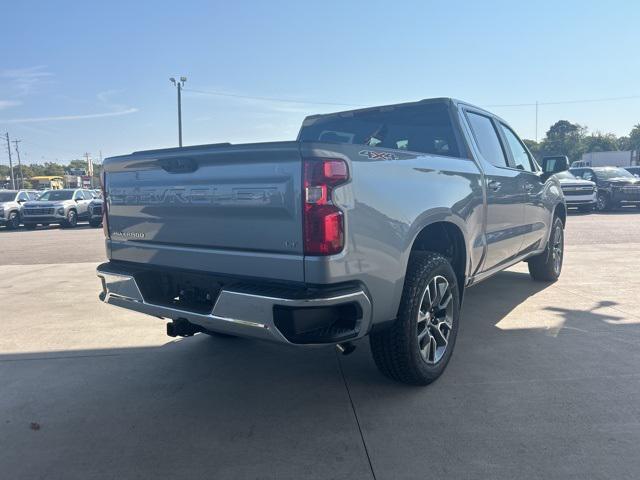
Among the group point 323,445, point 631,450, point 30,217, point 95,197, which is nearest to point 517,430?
point 631,450

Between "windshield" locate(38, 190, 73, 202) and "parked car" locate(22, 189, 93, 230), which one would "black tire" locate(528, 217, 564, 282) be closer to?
"parked car" locate(22, 189, 93, 230)

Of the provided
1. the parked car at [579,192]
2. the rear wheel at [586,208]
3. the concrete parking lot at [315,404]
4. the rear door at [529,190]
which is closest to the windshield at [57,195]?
the concrete parking lot at [315,404]

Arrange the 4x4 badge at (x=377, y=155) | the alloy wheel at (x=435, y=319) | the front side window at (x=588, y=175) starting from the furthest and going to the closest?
the front side window at (x=588, y=175) → the alloy wheel at (x=435, y=319) → the 4x4 badge at (x=377, y=155)

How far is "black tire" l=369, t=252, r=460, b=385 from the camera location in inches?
120

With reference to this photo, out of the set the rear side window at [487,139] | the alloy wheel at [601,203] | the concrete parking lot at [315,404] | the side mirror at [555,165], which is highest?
the rear side window at [487,139]

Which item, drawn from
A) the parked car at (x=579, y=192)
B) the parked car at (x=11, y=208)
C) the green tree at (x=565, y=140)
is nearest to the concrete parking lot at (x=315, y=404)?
the parked car at (x=579, y=192)

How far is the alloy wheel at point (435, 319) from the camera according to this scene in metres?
3.28

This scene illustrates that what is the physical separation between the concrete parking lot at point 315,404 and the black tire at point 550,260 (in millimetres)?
1185

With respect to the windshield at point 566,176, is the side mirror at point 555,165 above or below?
above

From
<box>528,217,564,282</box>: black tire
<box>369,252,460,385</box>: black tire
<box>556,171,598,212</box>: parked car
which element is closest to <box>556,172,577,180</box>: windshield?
<box>556,171,598,212</box>: parked car

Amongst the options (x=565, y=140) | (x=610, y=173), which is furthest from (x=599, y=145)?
(x=610, y=173)

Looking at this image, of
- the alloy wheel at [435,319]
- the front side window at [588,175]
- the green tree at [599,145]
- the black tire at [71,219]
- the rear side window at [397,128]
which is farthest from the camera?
the green tree at [599,145]

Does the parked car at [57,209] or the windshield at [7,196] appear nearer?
the parked car at [57,209]

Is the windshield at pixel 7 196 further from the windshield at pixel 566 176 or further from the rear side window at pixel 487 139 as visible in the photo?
the windshield at pixel 566 176
